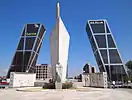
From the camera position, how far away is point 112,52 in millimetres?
79688

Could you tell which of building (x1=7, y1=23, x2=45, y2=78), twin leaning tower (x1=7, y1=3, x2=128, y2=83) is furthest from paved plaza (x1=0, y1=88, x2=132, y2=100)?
building (x1=7, y1=23, x2=45, y2=78)

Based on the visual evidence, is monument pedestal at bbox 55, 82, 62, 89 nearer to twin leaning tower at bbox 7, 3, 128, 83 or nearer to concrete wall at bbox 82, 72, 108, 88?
concrete wall at bbox 82, 72, 108, 88

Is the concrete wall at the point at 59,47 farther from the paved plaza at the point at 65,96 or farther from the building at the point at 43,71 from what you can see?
the building at the point at 43,71

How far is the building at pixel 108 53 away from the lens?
78.3 metres

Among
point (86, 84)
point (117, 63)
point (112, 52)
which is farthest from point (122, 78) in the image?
point (86, 84)

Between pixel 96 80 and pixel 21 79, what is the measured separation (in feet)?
58.7

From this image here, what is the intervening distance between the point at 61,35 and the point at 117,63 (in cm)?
6234

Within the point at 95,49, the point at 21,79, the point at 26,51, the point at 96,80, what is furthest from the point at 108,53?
the point at 21,79

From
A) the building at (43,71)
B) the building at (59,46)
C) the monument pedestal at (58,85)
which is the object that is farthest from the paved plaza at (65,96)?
the building at (43,71)

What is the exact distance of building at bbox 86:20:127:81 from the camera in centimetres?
7831

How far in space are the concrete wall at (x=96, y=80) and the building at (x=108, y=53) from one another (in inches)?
1711

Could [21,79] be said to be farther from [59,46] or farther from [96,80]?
[96,80]

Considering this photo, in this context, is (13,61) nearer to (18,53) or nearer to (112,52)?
(18,53)

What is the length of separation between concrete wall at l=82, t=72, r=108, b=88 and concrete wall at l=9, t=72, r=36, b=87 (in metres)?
13.5
